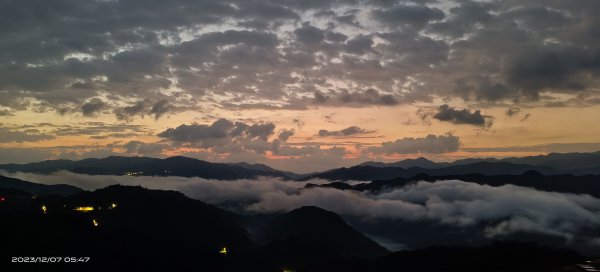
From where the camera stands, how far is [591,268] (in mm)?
162500

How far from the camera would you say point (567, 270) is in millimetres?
164500

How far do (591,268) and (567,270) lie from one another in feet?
26.8
